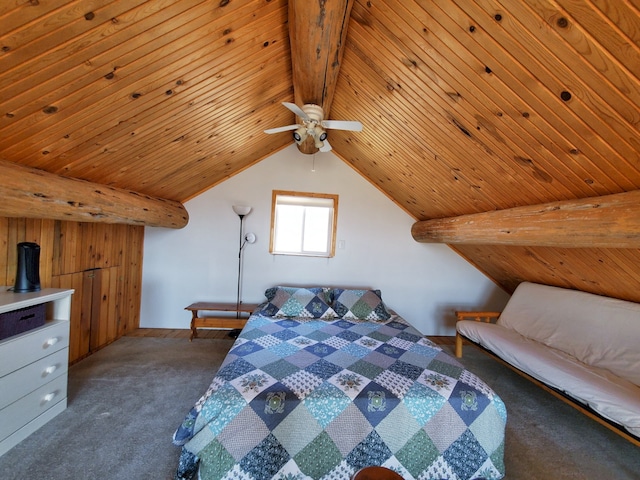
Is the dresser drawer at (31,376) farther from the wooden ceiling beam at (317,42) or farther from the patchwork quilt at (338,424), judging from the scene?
the wooden ceiling beam at (317,42)

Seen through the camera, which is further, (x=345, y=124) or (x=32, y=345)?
(x=345, y=124)

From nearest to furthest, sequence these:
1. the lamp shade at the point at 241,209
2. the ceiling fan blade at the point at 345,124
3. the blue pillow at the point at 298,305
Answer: the ceiling fan blade at the point at 345,124 → the blue pillow at the point at 298,305 → the lamp shade at the point at 241,209

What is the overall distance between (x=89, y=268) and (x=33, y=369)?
1.30m

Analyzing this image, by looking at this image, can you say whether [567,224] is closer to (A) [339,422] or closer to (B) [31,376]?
(A) [339,422]

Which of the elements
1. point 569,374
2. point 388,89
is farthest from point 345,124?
point 569,374

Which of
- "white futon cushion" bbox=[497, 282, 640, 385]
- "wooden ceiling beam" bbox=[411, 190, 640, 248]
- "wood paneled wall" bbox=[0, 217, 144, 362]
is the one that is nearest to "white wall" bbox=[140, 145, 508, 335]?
"wood paneled wall" bbox=[0, 217, 144, 362]

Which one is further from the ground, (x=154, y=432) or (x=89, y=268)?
(x=89, y=268)

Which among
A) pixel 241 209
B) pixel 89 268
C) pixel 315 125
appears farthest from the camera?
pixel 241 209

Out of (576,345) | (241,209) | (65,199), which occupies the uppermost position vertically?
(241,209)

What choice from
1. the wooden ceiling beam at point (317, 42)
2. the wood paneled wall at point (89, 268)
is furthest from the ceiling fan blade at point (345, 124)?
the wood paneled wall at point (89, 268)

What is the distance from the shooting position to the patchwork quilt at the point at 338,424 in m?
1.30

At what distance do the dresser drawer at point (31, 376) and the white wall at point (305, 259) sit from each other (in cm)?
169

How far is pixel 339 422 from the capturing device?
1.39m

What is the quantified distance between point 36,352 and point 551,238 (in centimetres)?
356
